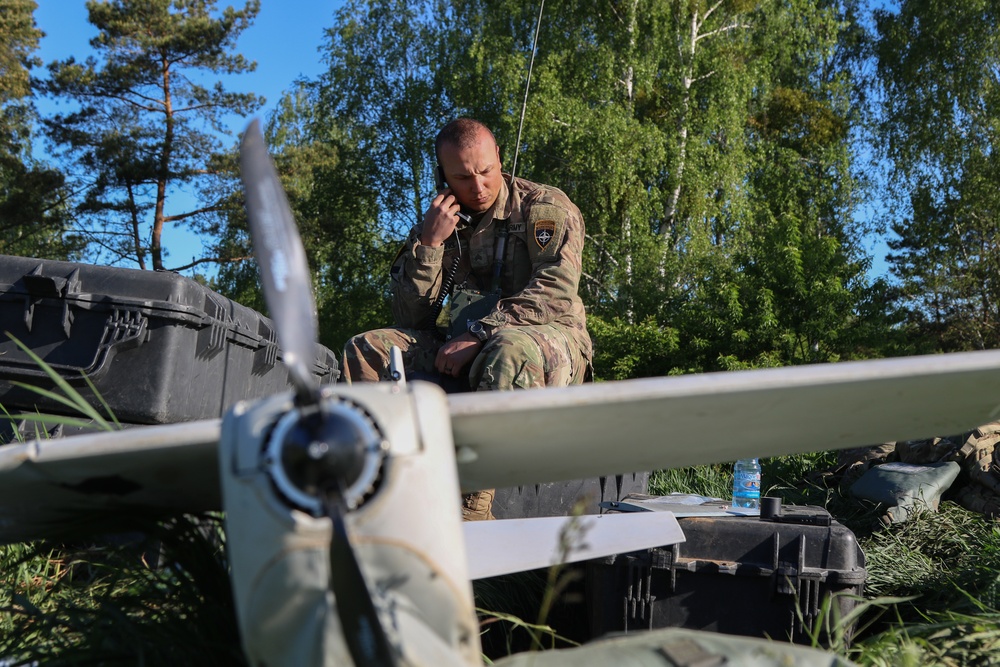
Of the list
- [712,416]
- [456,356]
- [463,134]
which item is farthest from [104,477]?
[463,134]

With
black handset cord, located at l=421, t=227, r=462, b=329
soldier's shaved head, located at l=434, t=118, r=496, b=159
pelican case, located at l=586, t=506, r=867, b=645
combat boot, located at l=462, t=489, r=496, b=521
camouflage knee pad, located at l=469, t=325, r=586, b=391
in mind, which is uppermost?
soldier's shaved head, located at l=434, t=118, r=496, b=159

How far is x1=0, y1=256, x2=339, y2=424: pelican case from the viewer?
4184 millimetres

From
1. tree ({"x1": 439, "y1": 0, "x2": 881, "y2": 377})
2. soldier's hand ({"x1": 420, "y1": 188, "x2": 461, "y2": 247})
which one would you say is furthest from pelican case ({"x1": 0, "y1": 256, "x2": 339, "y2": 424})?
tree ({"x1": 439, "y1": 0, "x2": 881, "y2": 377})

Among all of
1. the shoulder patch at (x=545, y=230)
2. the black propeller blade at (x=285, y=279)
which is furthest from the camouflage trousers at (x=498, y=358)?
the black propeller blade at (x=285, y=279)

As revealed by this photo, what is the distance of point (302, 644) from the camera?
1.33 meters

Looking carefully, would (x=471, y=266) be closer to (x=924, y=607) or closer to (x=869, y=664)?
(x=924, y=607)

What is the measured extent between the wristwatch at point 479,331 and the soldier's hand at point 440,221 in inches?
18.8

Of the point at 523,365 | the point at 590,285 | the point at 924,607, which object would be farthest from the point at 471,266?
the point at 590,285

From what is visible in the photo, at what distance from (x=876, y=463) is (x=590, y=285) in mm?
15043

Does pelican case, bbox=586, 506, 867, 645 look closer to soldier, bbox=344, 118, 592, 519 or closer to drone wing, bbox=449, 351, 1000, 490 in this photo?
soldier, bbox=344, 118, 592, 519

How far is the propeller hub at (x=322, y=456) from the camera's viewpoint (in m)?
1.28

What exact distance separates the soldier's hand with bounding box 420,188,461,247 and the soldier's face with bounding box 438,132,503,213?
9cm

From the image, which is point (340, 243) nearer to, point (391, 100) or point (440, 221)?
point (391, 100)

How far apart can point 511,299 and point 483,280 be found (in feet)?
1.65
